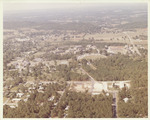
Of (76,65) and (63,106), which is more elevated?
(76,65)

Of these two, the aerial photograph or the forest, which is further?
the aerial photograph

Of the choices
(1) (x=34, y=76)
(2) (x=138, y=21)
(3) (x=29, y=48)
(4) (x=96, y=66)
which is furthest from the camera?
(2) (x=138, y=21)

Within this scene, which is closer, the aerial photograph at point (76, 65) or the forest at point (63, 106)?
the forest at point (63, 106)

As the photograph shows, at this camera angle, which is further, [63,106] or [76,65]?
[76,65]

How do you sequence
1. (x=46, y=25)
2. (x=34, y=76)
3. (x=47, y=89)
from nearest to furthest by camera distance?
1. (x=47, y=89)
2. (x=34, y=76)
3. (x=46, y=25)

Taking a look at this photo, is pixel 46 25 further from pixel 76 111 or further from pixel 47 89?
pixel 76 111

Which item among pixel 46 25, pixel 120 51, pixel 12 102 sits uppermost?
pixel 46 25

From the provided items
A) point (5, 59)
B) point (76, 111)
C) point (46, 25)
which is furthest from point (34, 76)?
point (46, 25)

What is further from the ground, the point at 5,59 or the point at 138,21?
the point at 138,21
